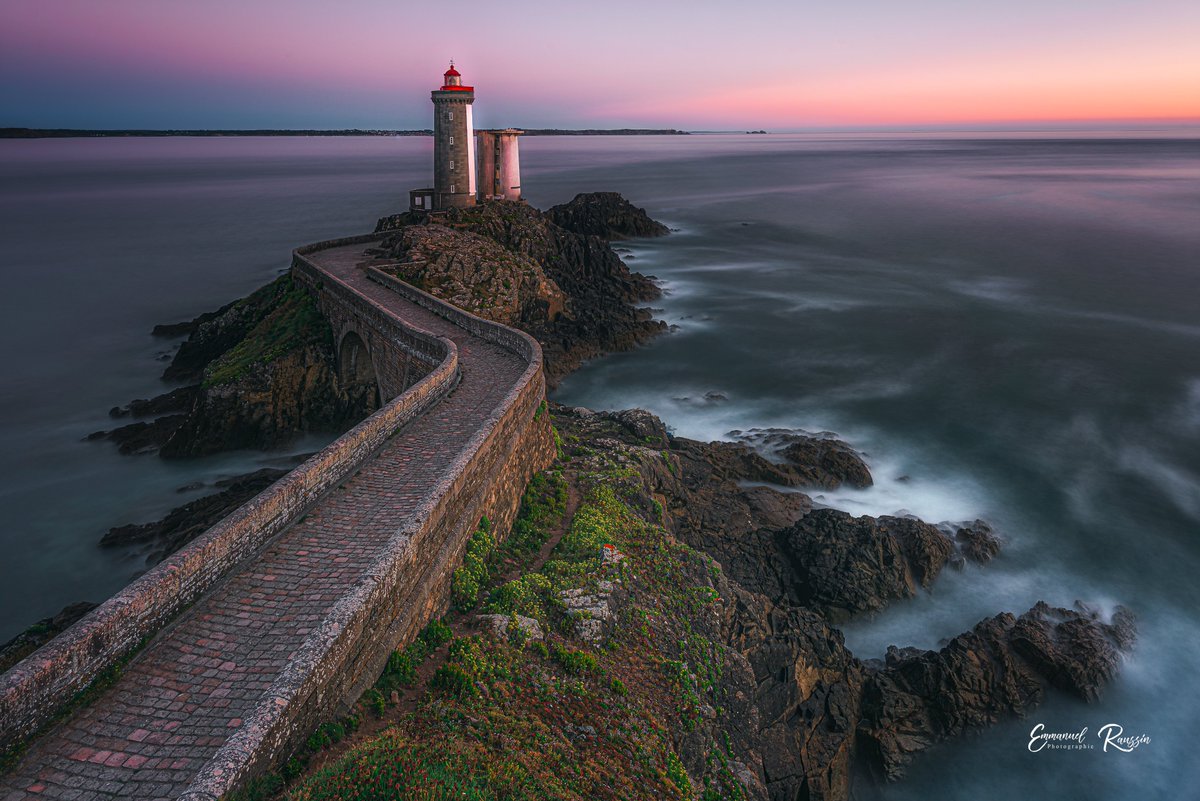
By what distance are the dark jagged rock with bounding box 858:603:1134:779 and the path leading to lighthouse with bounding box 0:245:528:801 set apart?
930 centimetres

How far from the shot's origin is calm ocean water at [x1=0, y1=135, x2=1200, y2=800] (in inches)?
619

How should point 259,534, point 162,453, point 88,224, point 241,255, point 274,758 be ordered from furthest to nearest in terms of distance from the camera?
point 88,224 < point 241,255 < point 162,453 < point 259,534 < point 274,758

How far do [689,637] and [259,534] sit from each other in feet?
21.8

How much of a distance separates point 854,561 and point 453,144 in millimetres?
30374

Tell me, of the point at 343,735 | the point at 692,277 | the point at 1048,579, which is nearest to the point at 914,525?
the point at 1048,579

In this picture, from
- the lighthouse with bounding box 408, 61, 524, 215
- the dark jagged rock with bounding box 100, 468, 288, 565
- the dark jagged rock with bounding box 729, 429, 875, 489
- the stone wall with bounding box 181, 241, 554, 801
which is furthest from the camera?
the lighthouse with bounding box 408, 61, 524, 215

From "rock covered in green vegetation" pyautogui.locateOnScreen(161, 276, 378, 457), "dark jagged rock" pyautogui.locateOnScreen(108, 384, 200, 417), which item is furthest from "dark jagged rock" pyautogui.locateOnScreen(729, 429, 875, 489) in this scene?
"dark jagged rock" pyautogui.locateOnScreen(108, 384, 200, 417)

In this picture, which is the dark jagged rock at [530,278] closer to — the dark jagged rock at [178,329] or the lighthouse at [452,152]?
the lighthouse at [452,152]

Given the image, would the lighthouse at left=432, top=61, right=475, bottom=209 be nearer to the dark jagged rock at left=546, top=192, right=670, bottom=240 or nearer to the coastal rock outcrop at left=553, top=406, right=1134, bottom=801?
the dark jagged rock at left=546, top=192, right=670, bottom=240

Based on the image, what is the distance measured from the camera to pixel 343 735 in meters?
6.92

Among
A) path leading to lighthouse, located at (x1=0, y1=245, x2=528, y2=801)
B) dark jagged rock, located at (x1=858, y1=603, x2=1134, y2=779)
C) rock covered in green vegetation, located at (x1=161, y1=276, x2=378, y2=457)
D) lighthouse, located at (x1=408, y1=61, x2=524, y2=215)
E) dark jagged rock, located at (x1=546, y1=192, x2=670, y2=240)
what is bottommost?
dark jagged rock, located at (x1=858, y1=603, x2=1134, y2=779)

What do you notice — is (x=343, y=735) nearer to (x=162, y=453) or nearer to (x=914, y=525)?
(x=914, y=525)

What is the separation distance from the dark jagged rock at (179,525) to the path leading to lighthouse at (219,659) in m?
8.75

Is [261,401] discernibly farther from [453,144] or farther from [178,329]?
[453,144]
